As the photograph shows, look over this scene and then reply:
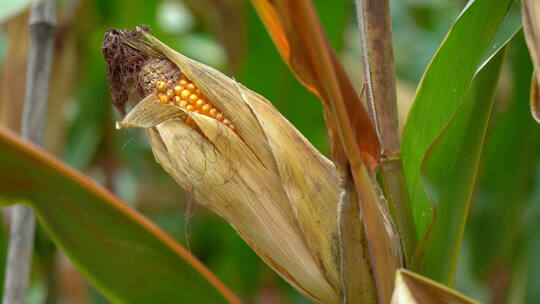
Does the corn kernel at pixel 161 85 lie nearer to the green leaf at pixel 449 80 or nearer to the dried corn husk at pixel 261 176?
the dried corn husk at pixel 261 176

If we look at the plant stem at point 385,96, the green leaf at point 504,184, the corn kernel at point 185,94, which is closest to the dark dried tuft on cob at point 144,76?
the corn kernel at point 185,94

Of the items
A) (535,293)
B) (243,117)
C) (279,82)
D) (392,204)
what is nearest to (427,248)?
(392,204)

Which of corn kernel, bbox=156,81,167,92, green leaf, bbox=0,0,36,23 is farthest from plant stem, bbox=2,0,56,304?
corn kernel, bbox=156,81,167,92

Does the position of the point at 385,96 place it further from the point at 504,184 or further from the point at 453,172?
the point at 504,184

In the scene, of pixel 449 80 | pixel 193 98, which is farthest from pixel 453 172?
pixel 193 98

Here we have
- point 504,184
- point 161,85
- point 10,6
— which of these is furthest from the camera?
point 504,184
